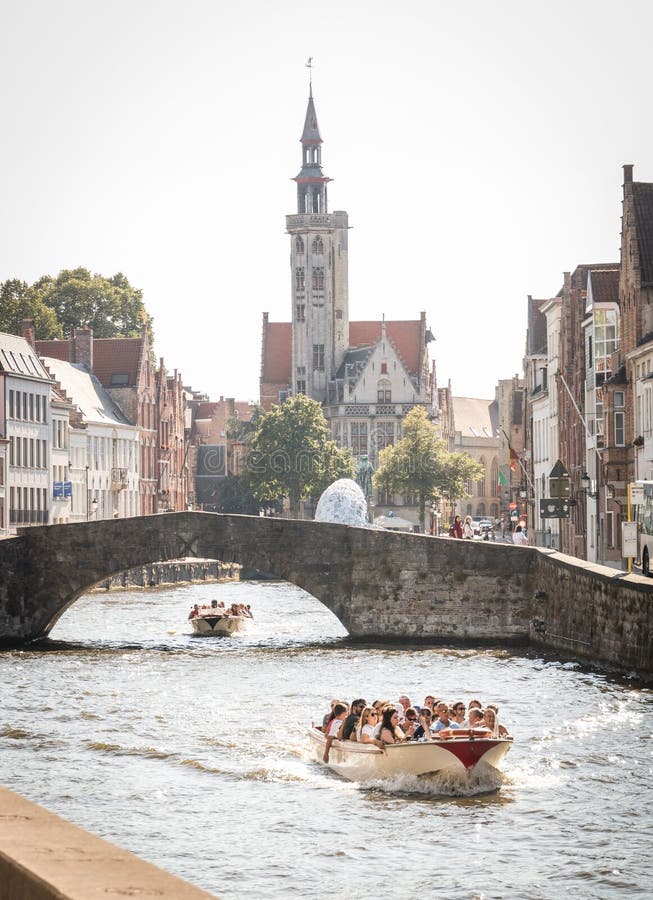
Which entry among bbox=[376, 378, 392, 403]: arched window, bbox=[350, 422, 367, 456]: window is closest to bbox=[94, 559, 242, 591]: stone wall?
bbox=[350, 422, 367, 456]: window

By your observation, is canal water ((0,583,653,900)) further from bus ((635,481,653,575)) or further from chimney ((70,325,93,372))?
chimney ((70,325,93,372))

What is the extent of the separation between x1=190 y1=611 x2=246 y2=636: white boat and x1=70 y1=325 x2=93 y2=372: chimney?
2282 inches

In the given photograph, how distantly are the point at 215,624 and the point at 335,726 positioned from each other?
33.5 meters

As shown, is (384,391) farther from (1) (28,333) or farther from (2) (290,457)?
(1) (28,333)

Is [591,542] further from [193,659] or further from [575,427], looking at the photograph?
[193,659]

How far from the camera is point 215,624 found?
211 ft

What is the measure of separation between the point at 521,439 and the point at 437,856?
12063 cm

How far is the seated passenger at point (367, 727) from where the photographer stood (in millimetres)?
29656

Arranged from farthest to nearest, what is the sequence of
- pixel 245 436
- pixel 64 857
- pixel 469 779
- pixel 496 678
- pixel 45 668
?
pixel 245 436, pixel 45 668, pixel 496 678, pixel 469 779, pixel 64 857

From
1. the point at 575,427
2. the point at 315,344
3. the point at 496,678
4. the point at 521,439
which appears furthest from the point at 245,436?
the point at 496,678

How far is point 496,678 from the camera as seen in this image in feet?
143

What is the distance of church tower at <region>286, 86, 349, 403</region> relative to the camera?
177250mm

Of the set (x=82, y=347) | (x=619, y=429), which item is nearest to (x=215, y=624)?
(x=619, y=429)

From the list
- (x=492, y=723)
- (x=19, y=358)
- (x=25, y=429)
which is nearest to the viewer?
(x=492, y=723)
